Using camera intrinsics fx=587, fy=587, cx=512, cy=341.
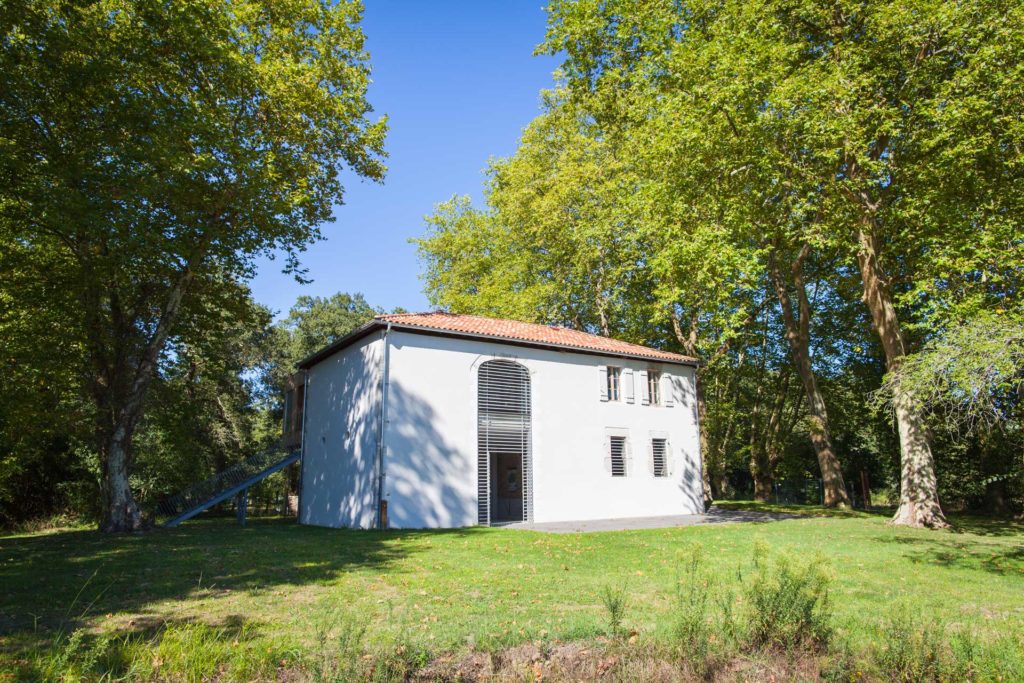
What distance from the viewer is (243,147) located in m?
17.7

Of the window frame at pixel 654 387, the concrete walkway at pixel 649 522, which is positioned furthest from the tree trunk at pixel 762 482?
the window frame at pixel 654 387

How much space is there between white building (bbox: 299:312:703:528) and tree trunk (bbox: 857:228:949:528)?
774 cm

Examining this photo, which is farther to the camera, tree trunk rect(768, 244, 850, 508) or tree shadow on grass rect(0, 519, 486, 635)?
tree trunk rect(768, 244, 850, 508)

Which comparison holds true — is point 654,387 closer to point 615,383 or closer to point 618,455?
point 615,383

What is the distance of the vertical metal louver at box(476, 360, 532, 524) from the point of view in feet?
62.8

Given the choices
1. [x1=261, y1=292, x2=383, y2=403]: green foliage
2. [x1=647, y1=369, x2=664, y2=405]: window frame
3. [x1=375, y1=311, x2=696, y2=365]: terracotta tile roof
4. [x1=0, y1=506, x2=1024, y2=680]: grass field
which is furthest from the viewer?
[x1=261, y1=292, x2=383, y2=403]: green foliage

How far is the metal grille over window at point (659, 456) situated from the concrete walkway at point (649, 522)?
1.81 m

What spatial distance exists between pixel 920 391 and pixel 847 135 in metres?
8.87

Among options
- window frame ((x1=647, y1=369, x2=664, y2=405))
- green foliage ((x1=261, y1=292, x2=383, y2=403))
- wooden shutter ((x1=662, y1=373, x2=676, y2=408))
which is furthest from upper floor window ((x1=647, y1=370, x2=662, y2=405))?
green foliage ((x1=261, y1=292, x2=383, y2=403))

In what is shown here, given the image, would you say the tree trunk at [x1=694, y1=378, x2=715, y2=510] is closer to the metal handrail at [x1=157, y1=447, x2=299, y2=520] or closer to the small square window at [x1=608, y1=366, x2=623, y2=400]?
the small square window at [x1=608, y1=366, x2=623, y2=400]

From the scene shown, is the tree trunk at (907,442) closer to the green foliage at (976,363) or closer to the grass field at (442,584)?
the grass field at (442,584)

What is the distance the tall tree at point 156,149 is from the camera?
1423cm

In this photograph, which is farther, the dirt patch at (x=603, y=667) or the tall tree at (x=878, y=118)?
the tall tree at (x=878, y=118)

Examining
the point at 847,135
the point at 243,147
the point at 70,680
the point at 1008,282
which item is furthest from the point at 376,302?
the point at 70,680
